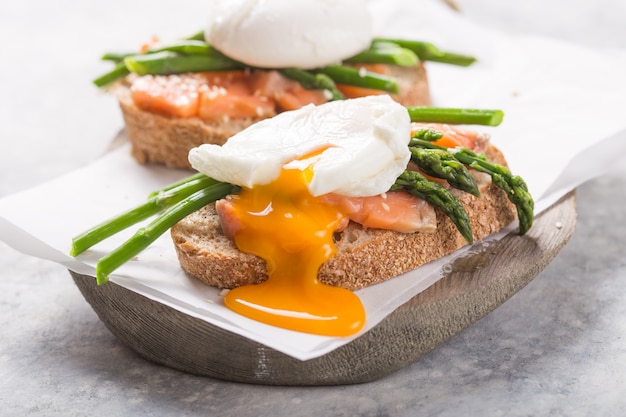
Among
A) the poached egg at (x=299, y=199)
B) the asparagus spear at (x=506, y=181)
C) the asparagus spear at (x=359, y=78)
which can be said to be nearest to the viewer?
the poached egg at (x=299, y=199)

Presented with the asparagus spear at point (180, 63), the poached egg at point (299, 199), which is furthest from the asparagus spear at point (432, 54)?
the poached egg at point (299, 199)

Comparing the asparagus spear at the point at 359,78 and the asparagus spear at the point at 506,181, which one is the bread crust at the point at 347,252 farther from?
the asparagus spear at the point at 359,78

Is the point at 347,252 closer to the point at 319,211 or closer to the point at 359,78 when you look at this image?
the point at 319,211

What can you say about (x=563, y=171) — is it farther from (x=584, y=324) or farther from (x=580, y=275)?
(x=584, y=324)

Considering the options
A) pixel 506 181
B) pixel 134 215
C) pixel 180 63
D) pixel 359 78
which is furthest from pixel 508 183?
pixel 180 63

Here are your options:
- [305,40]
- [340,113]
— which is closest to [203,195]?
[340,113]

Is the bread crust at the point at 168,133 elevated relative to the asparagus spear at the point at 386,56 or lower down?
lower down
